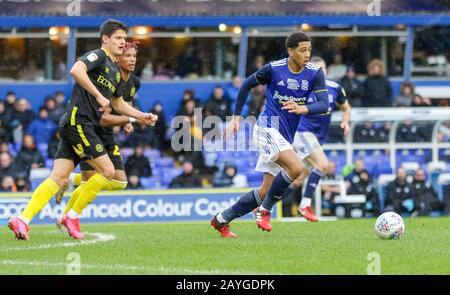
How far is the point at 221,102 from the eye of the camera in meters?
20.8

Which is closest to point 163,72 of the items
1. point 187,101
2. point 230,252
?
point 187,101

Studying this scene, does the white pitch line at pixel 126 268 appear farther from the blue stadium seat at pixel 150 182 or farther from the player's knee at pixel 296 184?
the blue stadium seat at pixel 150 182

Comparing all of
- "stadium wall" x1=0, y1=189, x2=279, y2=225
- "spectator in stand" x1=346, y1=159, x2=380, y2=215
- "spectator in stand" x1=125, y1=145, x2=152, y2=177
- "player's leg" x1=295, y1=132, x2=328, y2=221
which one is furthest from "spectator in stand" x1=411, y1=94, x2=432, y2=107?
"player's leg" x1=295, y1=132, x2=328, y2=221

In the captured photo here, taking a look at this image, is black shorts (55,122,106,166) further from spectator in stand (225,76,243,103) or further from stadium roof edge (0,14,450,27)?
stadium roof edge (0,14,450,27)

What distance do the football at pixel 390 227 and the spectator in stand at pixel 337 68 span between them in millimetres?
11899

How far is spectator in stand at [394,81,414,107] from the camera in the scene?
841 inches

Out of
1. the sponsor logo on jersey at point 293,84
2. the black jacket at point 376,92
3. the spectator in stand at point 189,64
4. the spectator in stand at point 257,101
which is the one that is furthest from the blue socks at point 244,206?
the spectator in stand at point 189,64

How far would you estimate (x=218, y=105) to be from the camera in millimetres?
20719

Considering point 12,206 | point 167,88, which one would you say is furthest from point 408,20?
point 12,206

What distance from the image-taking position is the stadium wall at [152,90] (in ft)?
74.0

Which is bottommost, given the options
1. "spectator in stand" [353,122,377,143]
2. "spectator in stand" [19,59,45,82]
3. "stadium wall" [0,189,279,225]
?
"stadium wall" [0,189,279,225]

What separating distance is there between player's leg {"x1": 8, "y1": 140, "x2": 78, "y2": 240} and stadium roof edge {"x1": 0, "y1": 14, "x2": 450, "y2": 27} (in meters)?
11.3

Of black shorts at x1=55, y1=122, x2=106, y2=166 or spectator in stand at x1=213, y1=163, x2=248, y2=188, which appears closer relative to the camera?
black shorts at x1=55, y1=122, x2=106, y2=166

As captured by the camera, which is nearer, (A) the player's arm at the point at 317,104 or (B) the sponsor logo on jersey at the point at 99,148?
(A) the player's arm at the point at 317,104
